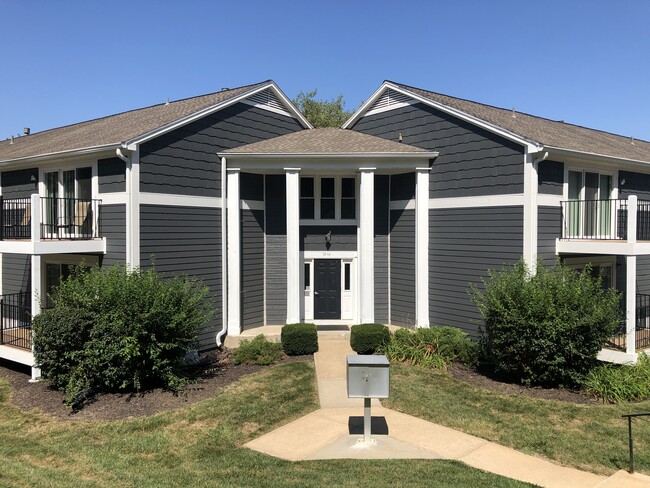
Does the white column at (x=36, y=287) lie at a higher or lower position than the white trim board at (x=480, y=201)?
lower

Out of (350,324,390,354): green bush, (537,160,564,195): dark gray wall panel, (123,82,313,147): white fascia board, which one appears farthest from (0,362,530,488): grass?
(537,160,564,195): dark gray wall panel

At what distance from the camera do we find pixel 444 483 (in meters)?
6.00

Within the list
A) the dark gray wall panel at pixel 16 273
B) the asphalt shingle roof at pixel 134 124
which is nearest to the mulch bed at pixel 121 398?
the dark gray wall panel at pixel 16 273

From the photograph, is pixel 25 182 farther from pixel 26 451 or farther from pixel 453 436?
pixel 453 436

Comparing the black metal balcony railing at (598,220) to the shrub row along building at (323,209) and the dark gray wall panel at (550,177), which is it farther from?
the dark gray wall panel at (550,177)

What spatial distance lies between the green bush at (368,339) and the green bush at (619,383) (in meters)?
4.76

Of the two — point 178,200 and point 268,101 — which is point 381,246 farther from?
point 178,200

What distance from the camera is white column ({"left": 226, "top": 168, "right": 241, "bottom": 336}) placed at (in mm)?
13805

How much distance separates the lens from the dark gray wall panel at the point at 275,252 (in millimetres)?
14977

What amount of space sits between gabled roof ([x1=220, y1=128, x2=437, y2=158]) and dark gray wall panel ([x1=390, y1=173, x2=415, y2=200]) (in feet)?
3.08

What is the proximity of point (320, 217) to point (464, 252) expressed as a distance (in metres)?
4.68

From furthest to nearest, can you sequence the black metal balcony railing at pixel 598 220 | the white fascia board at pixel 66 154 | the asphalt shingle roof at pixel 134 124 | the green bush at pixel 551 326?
the black metal balcony railing at pixel 598 220 < the asphalt shingle roof at pixel 134 124 < the white fascia board at pixel 66 154 < the green bush at pixel 551 326

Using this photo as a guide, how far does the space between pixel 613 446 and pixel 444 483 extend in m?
3.35

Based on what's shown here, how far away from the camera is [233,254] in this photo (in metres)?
13.9
